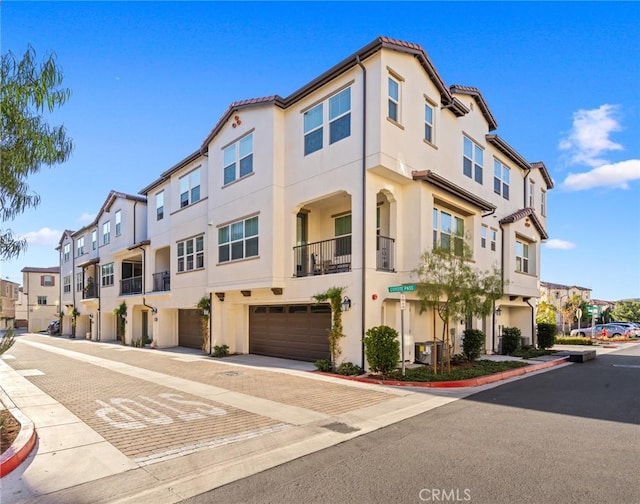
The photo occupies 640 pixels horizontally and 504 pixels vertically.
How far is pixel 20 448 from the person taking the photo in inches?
228

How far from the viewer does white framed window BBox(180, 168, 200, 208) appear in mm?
20750

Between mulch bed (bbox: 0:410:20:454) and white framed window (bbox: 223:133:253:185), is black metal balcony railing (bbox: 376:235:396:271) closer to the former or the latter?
white framed window (bbox: 223:133:253:185)

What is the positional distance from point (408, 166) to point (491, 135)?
→ 862 cm

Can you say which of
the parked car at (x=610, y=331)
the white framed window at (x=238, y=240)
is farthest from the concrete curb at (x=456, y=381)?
the parked car at (x=610, y=331)

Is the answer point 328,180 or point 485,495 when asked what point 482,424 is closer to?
point 485,495

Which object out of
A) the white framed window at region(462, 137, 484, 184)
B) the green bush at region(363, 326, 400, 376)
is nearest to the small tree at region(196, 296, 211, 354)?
A: the green bush at region(363, 326, 400, 376)

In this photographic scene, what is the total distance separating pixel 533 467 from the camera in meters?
5.43

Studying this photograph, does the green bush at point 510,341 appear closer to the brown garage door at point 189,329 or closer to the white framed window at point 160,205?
the brown garage door at point 189,329

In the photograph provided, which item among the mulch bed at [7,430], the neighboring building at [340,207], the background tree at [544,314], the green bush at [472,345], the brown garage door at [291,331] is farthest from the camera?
the background tree at [544,314]

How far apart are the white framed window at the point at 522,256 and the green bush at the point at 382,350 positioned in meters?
13.4

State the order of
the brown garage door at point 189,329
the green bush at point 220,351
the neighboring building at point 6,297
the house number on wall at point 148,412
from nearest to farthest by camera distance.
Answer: the neighboring building at point 6,297
the house number on wall at point 148,412
the green bush at point 220,351
the brown garage door at point 189,329

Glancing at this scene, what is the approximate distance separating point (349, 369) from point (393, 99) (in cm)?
875

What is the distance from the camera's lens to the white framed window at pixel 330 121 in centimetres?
1357

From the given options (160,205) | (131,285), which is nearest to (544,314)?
(160,205)
